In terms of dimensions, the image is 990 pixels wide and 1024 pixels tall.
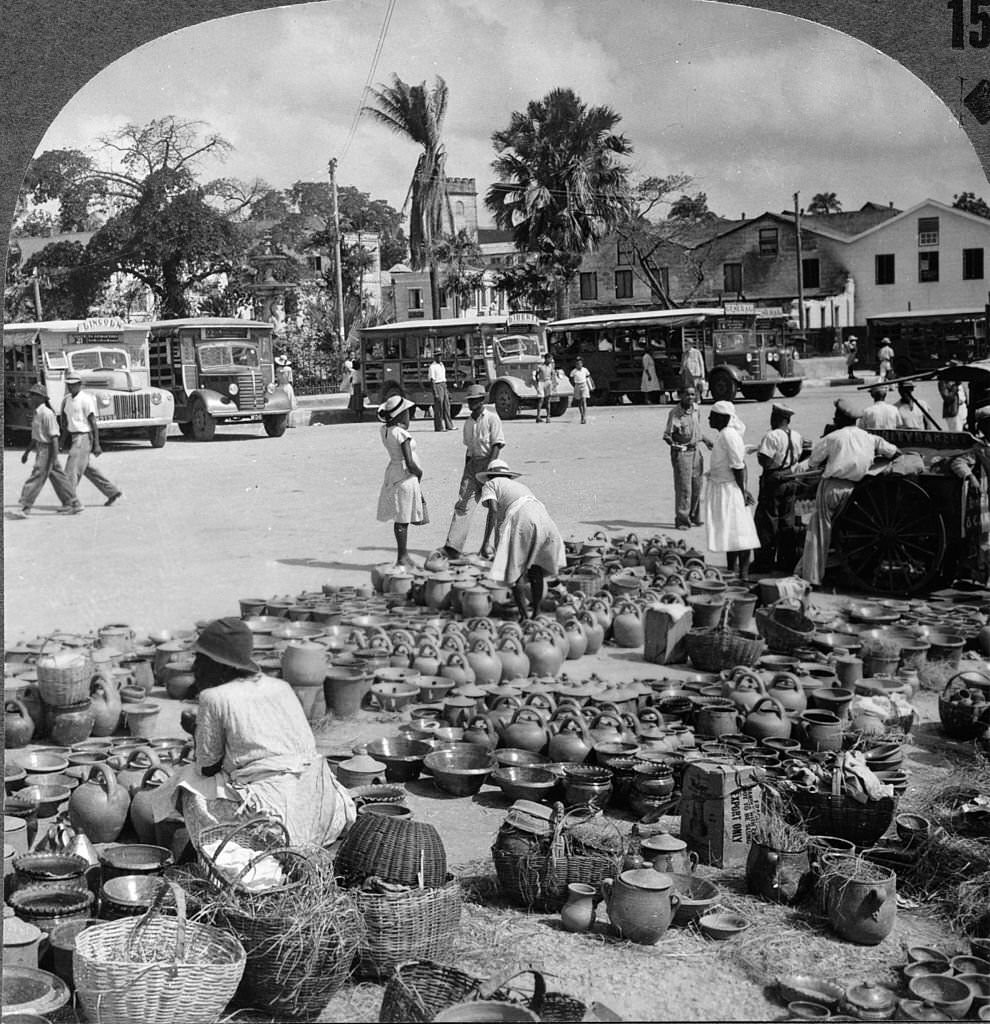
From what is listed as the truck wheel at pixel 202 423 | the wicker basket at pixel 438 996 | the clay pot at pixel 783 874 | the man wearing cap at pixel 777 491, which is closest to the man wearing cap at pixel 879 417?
the man wearing cap at pixel 777 491

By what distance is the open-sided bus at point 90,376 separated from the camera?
10.5m

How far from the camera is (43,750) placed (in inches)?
223

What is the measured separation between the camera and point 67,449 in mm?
11672

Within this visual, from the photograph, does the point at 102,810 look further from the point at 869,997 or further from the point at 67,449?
the point at 67,449

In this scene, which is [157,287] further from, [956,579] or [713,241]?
[956,579]

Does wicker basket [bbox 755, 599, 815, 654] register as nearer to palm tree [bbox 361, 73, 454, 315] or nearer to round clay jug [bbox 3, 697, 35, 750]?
palm tree [bbox 361, 73, 454, 315]

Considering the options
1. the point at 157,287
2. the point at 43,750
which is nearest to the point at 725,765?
the point at 43,750

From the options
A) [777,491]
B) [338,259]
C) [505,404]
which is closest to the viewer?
[338,259]

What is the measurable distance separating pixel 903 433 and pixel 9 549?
22.8 ft

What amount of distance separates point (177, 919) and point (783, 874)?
2.10 meters

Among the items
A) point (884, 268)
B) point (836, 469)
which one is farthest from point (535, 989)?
point (884, 268)

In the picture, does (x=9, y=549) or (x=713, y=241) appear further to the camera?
(x=9, y=549)

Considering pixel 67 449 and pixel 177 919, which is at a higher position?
pixel 67 449

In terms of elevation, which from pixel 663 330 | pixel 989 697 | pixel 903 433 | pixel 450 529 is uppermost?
pixel 663 330
